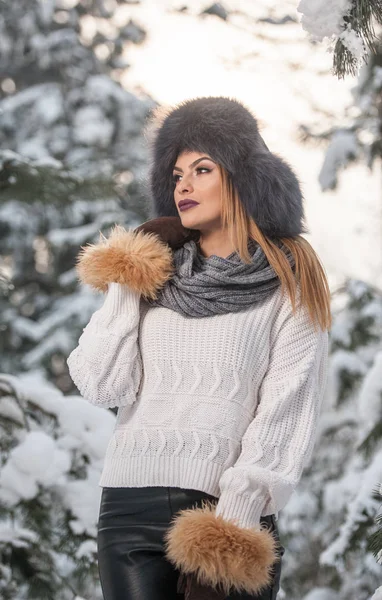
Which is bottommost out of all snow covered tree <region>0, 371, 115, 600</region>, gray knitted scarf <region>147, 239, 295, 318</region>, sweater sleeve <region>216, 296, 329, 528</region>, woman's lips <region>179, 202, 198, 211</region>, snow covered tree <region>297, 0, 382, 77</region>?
snow covered tree <region>0, 371, 115, 600</region>

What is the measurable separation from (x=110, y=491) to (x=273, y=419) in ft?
1.65

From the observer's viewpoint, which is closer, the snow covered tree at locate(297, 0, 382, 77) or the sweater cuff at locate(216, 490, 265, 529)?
the snow covered tree at locate(297, 0, 382, 77)

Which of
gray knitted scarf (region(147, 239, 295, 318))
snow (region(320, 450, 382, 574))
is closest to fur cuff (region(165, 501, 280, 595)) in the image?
gray knitted scarf (region(147, 239, 295, 318))

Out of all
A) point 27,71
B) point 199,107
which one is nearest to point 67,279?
point 27,71

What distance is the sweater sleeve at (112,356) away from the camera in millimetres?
2896

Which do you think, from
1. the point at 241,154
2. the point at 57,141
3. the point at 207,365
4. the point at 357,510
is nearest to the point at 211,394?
the point at 207,365

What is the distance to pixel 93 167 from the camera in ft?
39.1

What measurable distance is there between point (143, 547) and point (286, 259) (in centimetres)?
91

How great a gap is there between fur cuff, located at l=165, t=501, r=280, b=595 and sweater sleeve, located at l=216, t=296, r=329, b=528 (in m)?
0.05

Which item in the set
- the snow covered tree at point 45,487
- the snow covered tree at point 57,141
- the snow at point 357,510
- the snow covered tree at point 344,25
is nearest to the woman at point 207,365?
the snow covered tree at point 344,25

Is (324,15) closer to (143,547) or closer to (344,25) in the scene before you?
(344,25)

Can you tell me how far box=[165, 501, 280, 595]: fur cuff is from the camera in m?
2.54

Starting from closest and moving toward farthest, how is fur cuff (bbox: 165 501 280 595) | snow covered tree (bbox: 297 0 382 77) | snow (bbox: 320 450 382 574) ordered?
snow covered tree (bbox: 297 0 382 77) < fur cuff (bbox: 165 501 280 595) < snow (bbox: 320 450 382 574)

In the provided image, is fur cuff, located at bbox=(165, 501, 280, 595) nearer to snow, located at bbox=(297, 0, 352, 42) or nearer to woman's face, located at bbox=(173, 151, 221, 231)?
woman's face, located at bbox=(173, 151, 221, 231)
